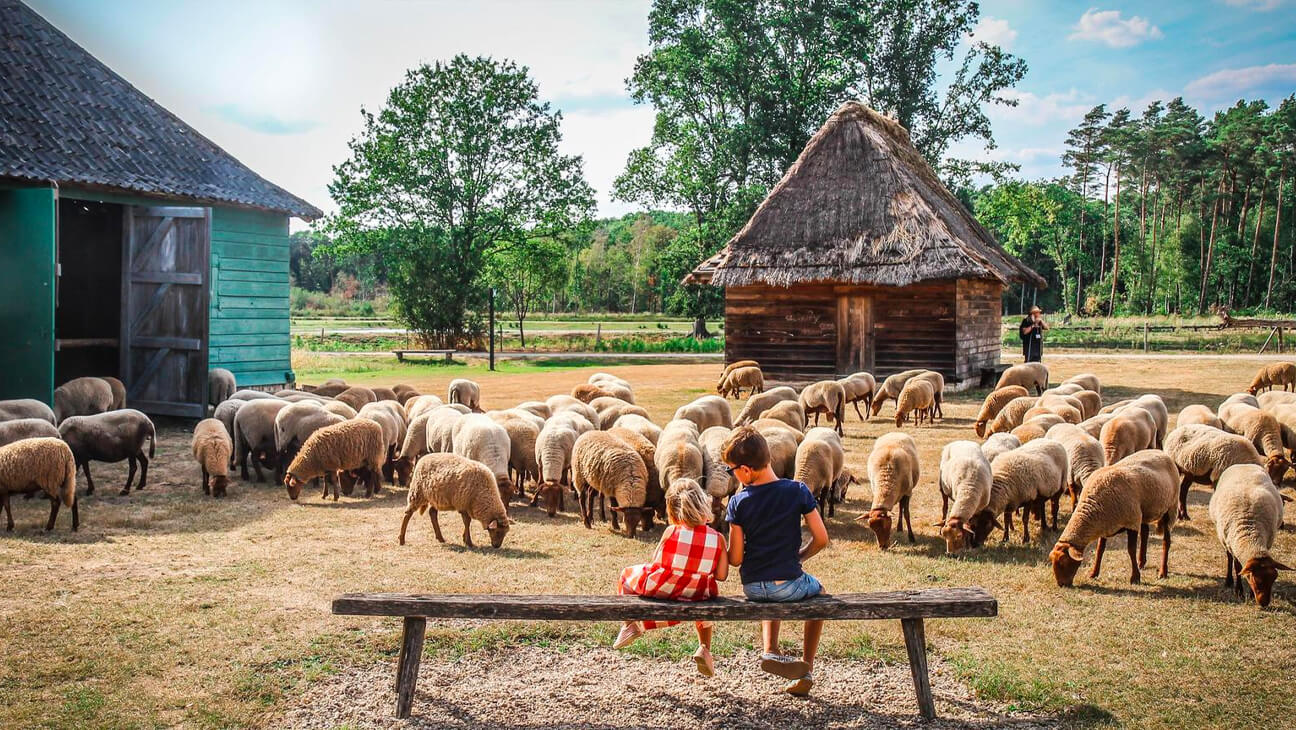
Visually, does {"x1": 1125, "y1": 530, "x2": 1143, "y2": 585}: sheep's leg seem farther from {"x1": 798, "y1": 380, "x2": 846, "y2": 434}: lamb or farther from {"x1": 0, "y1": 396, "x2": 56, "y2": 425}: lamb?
{"x1": 0, "y1": 396, "x2": 56, "y2": 425}: lamb

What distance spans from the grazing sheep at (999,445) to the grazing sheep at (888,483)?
112 cm

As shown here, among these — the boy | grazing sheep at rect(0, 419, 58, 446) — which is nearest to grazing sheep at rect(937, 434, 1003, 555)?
the boy

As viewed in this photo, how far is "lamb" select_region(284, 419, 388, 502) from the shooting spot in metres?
9.90

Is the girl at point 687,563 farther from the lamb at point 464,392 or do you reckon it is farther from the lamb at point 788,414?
the lamb at point 464,392

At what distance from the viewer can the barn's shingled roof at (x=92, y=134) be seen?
14.2 metres

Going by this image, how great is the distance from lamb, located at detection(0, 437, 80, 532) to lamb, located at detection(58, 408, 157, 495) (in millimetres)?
1819

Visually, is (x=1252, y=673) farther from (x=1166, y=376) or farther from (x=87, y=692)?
(x=1166, y=376)

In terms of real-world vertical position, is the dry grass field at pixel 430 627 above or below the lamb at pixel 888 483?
below

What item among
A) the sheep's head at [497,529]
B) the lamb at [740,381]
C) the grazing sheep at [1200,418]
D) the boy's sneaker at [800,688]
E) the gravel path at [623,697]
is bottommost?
the gravel path at [623,697]

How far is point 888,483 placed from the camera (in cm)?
823

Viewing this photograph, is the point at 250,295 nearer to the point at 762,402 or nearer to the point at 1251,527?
the point at 762,402

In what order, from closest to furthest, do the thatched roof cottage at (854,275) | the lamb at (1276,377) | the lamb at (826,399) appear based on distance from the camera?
the lamb at (826,399) < the lamb at (1276,377) < the thatched roof cottage at (854,275)

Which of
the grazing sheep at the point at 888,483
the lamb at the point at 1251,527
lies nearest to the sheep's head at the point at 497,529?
the grazing sheep at the point at 888,483

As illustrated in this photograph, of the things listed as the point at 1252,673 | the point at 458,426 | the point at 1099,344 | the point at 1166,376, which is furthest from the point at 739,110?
the point at 1252,673
